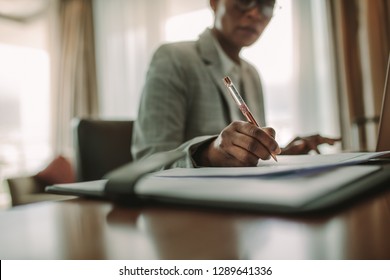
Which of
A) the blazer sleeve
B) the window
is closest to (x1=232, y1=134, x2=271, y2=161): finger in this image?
the blazer sleeve

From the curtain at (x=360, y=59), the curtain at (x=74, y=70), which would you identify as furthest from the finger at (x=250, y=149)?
the curtain at (x=74, y=70)

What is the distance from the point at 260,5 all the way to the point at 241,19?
82 millimetres

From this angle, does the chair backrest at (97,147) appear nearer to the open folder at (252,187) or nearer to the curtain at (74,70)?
the open folder at (252,187)

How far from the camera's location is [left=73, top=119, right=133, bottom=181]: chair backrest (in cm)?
94

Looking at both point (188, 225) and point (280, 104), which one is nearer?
point (188, 225)

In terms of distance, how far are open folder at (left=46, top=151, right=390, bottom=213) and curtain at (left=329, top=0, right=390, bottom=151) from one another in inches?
70.4

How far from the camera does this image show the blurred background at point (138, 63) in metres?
2.01

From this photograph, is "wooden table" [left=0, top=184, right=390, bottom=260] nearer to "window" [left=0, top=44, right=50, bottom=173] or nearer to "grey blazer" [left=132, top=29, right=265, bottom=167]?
"grey blazer" [left=132, top=29, right=265, bottom=167]

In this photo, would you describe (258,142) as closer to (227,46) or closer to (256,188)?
(256,188)

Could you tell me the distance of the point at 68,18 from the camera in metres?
3.14
